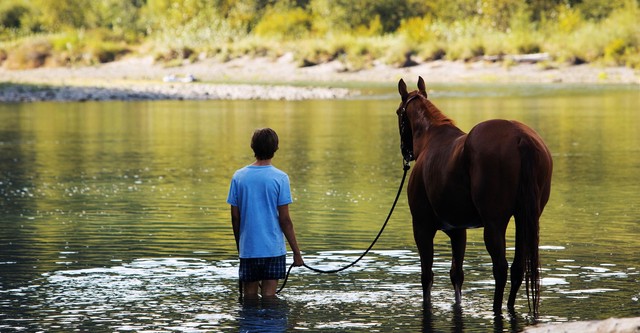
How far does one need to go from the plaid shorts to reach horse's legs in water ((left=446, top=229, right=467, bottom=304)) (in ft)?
4.00

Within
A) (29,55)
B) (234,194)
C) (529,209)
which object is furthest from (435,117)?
(29,55)

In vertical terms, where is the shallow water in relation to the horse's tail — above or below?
below

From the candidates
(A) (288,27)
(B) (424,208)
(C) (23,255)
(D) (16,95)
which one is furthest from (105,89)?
(B) (424,208)

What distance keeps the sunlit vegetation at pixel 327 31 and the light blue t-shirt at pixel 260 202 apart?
4874 cm

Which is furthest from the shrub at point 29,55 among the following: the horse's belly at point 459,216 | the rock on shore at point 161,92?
the horse's belly at point 459,216

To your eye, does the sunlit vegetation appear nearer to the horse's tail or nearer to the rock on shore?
the rock on shore

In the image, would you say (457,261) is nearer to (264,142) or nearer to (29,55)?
(264,142)

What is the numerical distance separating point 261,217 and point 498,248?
5.36 ft

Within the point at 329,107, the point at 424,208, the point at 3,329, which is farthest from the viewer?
the point at 329,107

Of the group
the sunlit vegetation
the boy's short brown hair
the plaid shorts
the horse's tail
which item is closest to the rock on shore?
the sunlit vegetation

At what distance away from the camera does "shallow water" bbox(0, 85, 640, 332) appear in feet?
30.0

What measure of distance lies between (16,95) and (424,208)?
3948cm

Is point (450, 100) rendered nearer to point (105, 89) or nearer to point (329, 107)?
point (329, 107)

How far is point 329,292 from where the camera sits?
10039 millimetres
